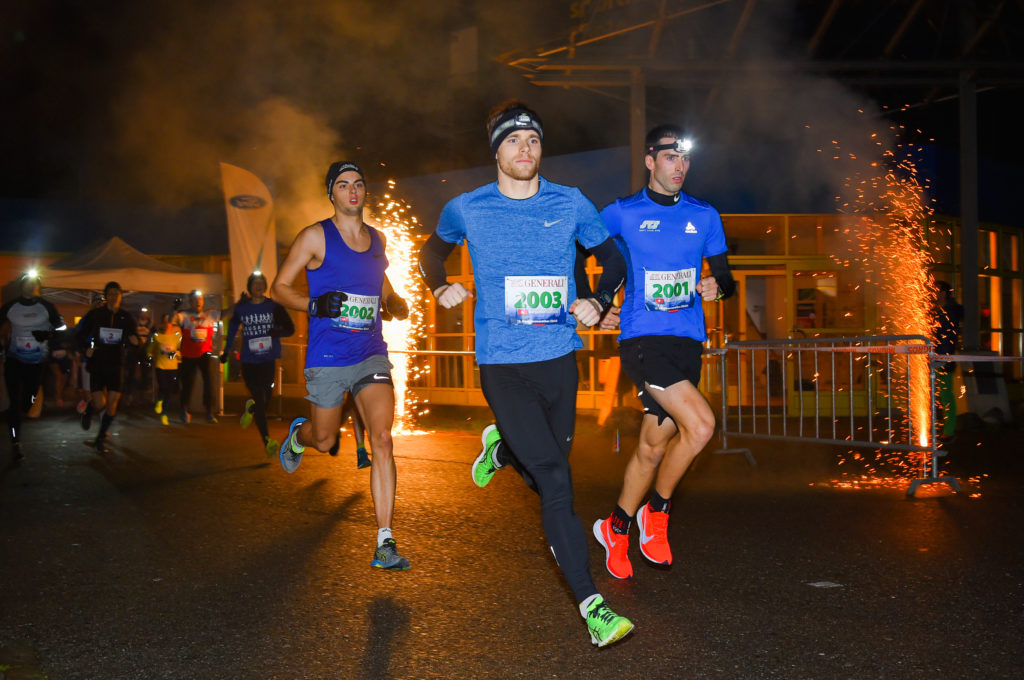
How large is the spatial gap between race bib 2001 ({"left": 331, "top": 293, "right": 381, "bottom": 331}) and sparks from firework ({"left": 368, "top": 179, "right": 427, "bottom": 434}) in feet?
36.5

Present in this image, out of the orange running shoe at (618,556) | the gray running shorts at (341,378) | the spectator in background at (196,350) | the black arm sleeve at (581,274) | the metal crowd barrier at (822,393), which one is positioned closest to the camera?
the black arm sleeve at (581,274)

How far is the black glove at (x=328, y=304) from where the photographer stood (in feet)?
16.2

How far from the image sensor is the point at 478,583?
4.58m

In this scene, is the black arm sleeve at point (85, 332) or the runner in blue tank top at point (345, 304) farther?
the black arm sleeve at point (85, 332)

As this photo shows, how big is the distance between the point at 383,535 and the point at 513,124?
2.21 meters

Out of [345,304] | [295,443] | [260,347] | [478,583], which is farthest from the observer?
[260,347]

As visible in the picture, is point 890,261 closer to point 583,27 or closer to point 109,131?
point 583,27

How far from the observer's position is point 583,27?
39.3 ft

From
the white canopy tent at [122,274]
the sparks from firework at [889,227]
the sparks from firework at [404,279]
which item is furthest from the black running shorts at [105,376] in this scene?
the sparks from firework at [889,227]

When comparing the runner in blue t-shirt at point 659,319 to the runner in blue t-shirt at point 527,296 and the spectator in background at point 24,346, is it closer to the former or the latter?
the runner in blue t-shirt at point 527,296

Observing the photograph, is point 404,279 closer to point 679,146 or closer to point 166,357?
point 166,357

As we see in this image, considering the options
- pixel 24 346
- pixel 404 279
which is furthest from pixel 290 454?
pixel 404 279

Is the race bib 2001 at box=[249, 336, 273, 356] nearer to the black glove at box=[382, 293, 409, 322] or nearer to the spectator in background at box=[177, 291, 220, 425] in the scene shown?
the black glove at box=[382, 293, 409, 322]

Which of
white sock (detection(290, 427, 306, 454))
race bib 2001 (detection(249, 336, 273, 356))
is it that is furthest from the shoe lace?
race bib 2001 (detection(249, 336, 273, 356))
